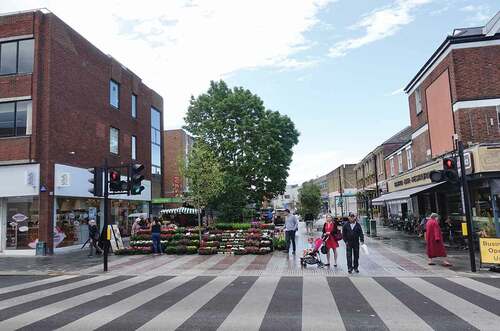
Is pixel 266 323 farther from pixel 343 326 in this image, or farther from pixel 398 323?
pixel 398 323

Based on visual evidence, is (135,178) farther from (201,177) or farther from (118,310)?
(201,177)

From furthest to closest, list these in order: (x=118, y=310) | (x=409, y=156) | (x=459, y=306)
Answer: (x=409, y=156) < (x=118, y=310) < (x=459, y=306)

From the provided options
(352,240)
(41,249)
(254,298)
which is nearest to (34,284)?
(254,298)

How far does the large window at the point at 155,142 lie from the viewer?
3418cm

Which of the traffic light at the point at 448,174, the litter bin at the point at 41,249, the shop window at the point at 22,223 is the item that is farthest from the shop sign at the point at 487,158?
the shop window at the point at 22,223

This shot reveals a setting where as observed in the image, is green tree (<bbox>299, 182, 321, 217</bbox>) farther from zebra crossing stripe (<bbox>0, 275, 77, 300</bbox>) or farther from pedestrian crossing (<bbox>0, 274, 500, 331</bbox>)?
zebra crossing stripe (<bbox>0, 275, 77, 300</bbox>)

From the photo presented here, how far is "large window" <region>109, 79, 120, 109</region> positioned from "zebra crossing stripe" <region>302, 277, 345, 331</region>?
21.2m

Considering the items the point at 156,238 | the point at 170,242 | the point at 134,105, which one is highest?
the point at 134,105

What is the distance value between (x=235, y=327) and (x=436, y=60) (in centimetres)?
1858

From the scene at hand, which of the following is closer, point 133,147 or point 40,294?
point 40,294

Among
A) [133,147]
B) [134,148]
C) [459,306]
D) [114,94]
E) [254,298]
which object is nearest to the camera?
[459,306]

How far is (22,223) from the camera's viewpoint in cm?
2028

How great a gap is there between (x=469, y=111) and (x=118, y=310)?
54.6 ft

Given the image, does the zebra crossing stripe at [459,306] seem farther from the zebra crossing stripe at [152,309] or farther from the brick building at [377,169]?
the brick building at [377,169]
